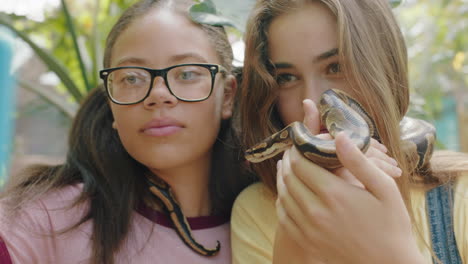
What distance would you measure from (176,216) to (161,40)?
0.78 metres

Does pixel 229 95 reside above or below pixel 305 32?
below

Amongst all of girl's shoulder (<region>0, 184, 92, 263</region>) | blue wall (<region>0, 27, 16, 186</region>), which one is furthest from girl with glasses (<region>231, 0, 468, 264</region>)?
blue wall (<region>0, 27, 16, 186</region>)

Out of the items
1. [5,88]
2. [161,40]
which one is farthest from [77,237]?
[5,88]

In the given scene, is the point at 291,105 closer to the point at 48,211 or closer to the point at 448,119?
the point at 48,211

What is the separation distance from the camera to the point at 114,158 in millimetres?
2078

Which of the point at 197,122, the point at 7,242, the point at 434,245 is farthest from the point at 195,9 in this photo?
the point at 434,245

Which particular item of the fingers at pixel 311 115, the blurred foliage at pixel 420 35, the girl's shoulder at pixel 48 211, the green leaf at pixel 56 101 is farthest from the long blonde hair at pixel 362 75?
the blurred foliage at pixel 420 35

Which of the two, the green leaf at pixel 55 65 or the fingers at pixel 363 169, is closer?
the fingers at pixel 363 169

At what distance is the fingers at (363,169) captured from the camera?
3.42 feet

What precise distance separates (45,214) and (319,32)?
131 centimetres

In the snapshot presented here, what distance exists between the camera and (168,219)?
1923 mm

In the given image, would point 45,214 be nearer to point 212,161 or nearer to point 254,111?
point 212,161

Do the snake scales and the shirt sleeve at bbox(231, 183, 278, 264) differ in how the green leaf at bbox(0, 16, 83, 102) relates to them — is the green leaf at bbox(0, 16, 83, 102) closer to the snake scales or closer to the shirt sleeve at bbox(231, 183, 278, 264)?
the snake scales

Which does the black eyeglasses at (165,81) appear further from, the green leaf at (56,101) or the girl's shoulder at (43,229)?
the green leaf at (56,101)
